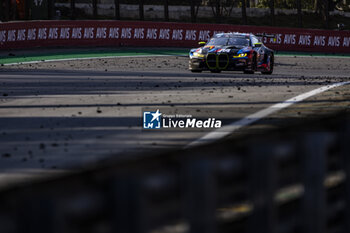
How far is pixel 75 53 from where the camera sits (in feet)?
134

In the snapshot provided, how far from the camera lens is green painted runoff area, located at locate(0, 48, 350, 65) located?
36656mm

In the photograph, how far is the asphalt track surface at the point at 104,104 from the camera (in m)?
9.91

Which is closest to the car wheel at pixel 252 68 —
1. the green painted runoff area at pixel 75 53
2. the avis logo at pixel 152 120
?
the green painted runoff area at pixel 75 53

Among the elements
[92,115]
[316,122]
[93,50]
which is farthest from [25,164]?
[93,50]

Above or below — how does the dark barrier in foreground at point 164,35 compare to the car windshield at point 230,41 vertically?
below

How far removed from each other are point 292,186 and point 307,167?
12 centimetres

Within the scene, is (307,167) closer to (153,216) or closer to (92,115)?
(153,216)

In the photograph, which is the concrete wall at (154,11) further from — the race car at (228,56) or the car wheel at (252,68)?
the car wheel at (252,68)

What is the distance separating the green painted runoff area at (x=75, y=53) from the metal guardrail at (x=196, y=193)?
3141 centimetres

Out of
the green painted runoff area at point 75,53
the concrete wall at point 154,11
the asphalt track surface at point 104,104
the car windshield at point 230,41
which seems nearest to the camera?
the asphalt track surface at point 104,104

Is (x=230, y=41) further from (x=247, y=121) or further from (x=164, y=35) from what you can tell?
(x=164, y=35)

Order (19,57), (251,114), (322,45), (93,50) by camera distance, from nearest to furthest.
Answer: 1. (251,114)
2. (19,57)
3. (93,50)
4. (322,45)

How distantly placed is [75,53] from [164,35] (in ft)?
29.1

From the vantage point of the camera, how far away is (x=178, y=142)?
34.9ft
